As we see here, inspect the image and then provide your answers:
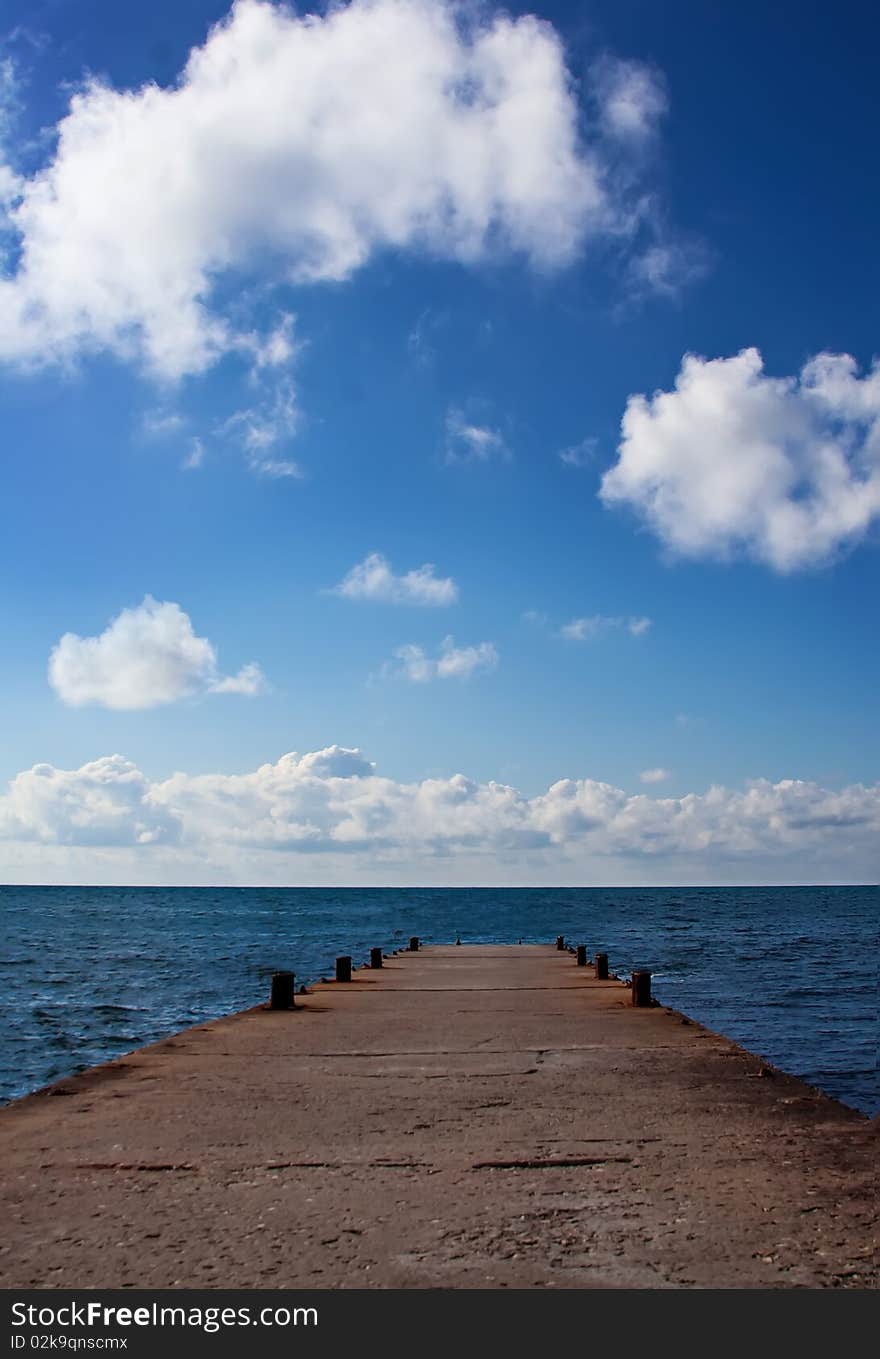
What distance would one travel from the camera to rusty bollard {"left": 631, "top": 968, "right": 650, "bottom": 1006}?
549 inches

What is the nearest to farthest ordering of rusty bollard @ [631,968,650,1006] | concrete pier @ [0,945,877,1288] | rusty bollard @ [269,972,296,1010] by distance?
1. concrete pier @ [0,945,877,1288]
2. rusty bollard @ [631,968,650,1006]
3. rusty bollard @ [269,972,296,1010]

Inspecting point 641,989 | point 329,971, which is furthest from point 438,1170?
point 329,971

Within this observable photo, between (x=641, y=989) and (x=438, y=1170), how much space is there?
861 centimetres

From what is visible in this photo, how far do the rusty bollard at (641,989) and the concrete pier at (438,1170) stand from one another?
3.00m

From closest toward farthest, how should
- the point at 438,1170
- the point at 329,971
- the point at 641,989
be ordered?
the point at 438,1170, the point at 641,989, the point at 329,971

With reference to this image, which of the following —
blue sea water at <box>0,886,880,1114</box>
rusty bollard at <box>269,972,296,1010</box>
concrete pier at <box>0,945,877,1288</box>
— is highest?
concrete pier at <box>0,945,877,1288</box>

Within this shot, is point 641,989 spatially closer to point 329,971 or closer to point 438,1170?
point 438,1170

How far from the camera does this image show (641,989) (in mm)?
13961

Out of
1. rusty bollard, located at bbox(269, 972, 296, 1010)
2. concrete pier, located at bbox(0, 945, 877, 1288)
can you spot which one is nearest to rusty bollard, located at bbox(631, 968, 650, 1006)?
concrete pier, located at bbox(0, 945, 877, 1288)

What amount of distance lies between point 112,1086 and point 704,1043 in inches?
249

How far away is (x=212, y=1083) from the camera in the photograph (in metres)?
8.75

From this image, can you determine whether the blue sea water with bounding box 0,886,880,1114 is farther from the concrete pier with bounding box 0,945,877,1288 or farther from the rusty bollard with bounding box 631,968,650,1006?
the concrete pier with bounding box 0,945,877,1288

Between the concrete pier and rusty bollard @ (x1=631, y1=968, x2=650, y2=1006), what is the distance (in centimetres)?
300
